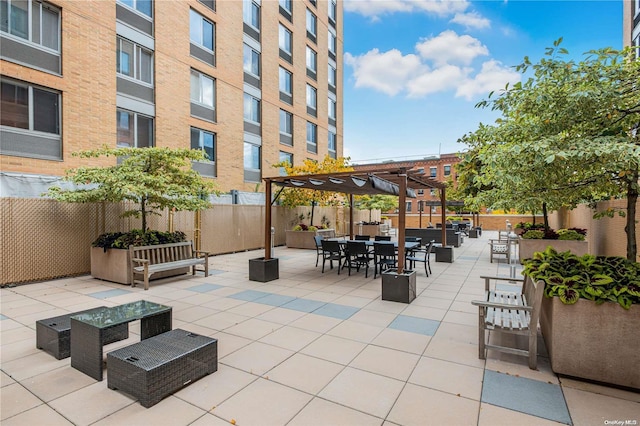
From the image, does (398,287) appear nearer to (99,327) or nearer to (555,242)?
(99,327)

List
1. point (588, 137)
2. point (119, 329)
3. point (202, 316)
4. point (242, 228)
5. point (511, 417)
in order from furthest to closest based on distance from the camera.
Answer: point (242, 228)
point (202, 316)
point (119, 329)
point (588, 137)
point (511, 417)

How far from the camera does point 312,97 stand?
24.0 m

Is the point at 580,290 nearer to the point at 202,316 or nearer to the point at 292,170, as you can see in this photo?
the point at 202,316

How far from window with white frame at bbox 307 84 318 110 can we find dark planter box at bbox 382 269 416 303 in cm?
1935

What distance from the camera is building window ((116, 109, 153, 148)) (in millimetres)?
12078

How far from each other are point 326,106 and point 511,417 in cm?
2453

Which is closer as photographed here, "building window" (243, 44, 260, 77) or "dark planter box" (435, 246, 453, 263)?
"dark planter box" (435, 246, 453, 263)

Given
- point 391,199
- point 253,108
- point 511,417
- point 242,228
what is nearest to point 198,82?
point 253,108

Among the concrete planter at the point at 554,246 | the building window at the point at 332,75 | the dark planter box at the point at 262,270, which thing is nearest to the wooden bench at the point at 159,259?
the dark planter box at the point at 262,270

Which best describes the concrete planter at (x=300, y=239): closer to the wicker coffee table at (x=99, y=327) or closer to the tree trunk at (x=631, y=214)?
the wicker coffee table at (x=99, y=327)

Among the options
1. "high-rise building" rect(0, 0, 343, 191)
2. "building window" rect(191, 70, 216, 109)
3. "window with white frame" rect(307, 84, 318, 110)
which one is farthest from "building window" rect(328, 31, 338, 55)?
"building window" rect(191, 70, 216, 109)

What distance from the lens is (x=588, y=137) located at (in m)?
3.38

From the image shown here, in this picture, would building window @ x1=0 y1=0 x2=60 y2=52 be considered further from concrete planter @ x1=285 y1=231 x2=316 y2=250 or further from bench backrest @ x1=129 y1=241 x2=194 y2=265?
concrete planter @ x1=285 y1=231 x2=316 y2=250

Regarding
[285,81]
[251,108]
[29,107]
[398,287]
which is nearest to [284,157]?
[251,108]
